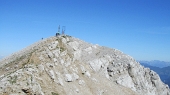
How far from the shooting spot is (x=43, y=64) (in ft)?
168

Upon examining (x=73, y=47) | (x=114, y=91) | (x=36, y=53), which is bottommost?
(x=114, y=91)

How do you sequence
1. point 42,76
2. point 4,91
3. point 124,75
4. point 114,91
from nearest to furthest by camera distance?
point 4,91
point 42,76
point 114,91
point 124,75

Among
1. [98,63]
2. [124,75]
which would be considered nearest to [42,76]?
[98,63]

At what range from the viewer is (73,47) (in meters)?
67.9

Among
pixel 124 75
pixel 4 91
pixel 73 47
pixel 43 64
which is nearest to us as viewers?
pixel 4 91

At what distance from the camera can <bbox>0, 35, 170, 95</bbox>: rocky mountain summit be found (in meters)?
43.6

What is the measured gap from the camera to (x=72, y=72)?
5594cm

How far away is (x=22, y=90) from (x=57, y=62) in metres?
15.8

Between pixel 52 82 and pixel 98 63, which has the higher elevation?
pixel 98 63

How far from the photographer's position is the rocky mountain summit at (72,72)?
43562 millimetres

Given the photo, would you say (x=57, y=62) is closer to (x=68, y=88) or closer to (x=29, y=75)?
(x=68, y=88)

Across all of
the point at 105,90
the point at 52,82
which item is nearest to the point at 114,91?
the point at 105,90

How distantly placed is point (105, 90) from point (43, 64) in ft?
63.6

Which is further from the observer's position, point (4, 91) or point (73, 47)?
point (73, 47)
